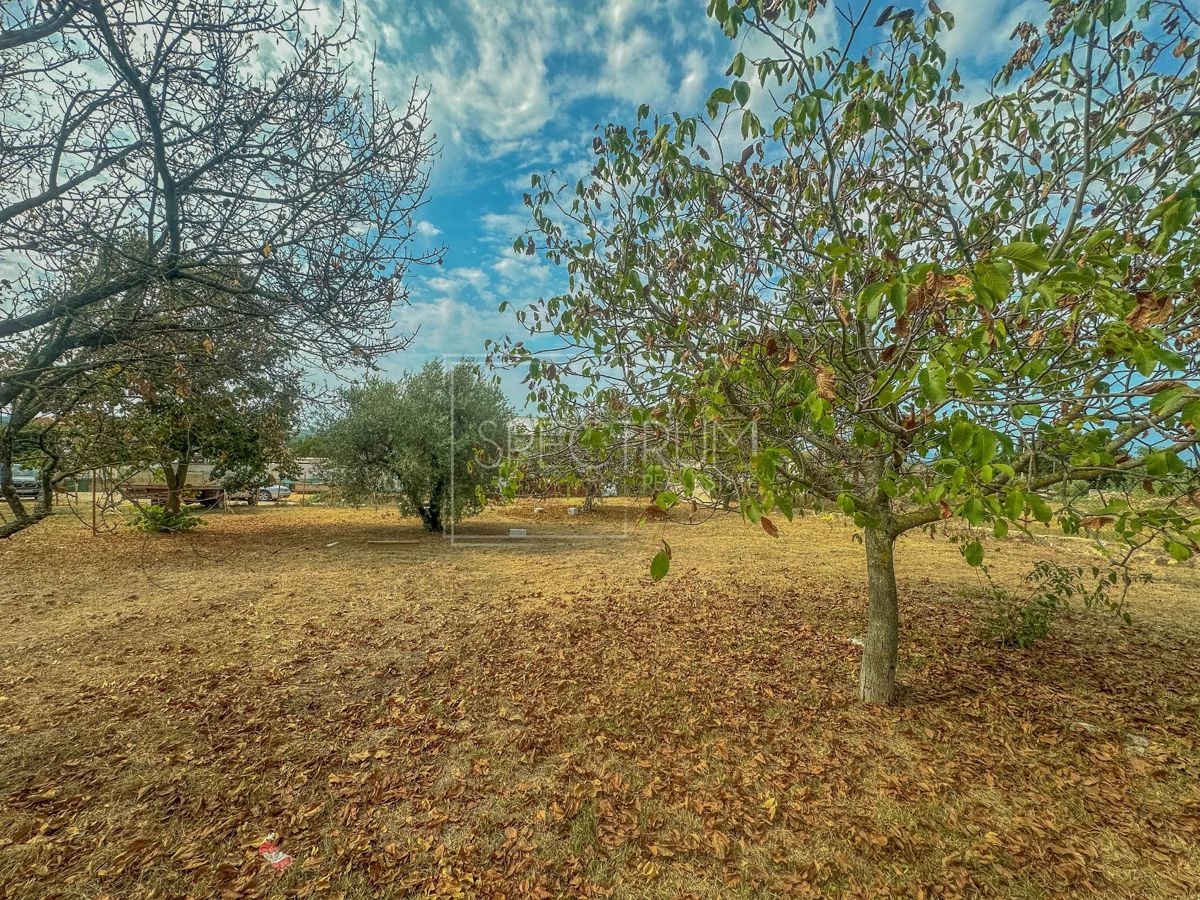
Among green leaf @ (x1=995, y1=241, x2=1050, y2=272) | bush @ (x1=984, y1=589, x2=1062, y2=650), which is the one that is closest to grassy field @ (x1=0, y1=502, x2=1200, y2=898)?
bush @ (x1=984, y1=589, x2=1062, y2=650)

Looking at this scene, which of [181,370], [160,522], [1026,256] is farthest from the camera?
[160,522]

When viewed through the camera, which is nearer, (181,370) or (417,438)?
(181,370)

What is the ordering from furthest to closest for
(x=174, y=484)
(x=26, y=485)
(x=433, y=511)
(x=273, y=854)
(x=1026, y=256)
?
(x=433, y=511) → (x=174, y=484) → (x=26, y=485) → (x=273, y=854) → (x=1026, y=256)

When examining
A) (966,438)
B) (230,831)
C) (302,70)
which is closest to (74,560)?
(230,831)

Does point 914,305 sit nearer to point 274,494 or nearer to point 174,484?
point 174,484

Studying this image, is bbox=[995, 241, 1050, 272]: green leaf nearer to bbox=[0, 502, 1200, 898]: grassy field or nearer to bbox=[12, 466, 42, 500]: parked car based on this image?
bbox=[0, 502, 1200, 898]: grassy field

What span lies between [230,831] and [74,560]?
10.4 m

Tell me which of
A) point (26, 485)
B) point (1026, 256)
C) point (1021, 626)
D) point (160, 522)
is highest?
point (1026, 256)

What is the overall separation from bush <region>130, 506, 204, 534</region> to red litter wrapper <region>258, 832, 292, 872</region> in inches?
487

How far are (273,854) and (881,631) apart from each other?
4.26 meters

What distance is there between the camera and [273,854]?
8.26 ft

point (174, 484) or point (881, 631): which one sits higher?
point (174, 484)

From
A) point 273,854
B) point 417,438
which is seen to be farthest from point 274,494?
point 273,854

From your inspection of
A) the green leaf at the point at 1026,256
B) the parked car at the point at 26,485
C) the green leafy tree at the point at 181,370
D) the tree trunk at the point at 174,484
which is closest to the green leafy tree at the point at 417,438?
the tree trunk at the point at 174,484
